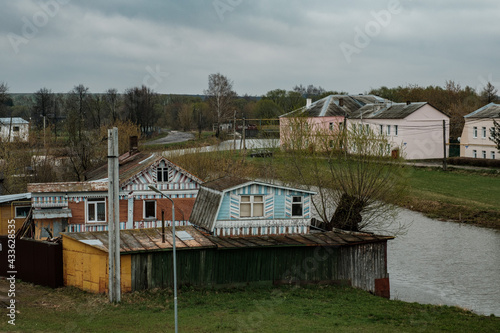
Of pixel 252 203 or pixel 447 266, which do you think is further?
pixel 447 266

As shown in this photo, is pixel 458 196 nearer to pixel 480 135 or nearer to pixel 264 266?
pixel 480 135

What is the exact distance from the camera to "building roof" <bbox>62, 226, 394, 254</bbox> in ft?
69.5

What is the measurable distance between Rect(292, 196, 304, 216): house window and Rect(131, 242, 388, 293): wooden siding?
2271 mm

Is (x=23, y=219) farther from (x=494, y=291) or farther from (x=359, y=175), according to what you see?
(x=494, y=291)

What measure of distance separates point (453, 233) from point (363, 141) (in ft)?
33.3

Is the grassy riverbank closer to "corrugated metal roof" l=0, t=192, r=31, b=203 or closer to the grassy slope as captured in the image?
"corrugated metal roof" l=0, t=192, r=31, b=203

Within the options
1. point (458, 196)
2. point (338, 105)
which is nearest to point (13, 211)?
point (458, 196)

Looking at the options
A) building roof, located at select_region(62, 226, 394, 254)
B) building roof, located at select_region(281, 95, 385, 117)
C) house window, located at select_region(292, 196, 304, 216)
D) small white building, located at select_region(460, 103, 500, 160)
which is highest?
building roof, located at select_region(281, 95, 385, 117)

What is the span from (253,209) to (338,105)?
49.0m

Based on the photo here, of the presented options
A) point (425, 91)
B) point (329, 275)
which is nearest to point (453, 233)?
point (329, 275)

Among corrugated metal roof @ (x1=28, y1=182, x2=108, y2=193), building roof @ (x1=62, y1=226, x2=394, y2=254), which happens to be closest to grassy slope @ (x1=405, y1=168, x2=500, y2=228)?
building roof @ (x1=62, y1=226, x2=394, y2=254)

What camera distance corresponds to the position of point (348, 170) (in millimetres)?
30453

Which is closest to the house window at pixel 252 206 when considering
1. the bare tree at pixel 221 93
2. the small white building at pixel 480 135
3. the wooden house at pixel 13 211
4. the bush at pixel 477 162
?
the wooden house at pixel 13 211

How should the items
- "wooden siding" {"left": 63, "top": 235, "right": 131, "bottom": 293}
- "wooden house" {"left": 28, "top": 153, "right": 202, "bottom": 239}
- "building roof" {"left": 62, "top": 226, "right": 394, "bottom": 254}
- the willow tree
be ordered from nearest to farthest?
"wooden siding" {"left": 63, "top": 235, "right": 131, "bottom": 293}
"building roof" {"left": 62, "top": 226, "right": 394, "bottom": 254}
"wooden house" {"left": 28, "top": 153, "right": 202, "bottom": 239}
the willow tree
